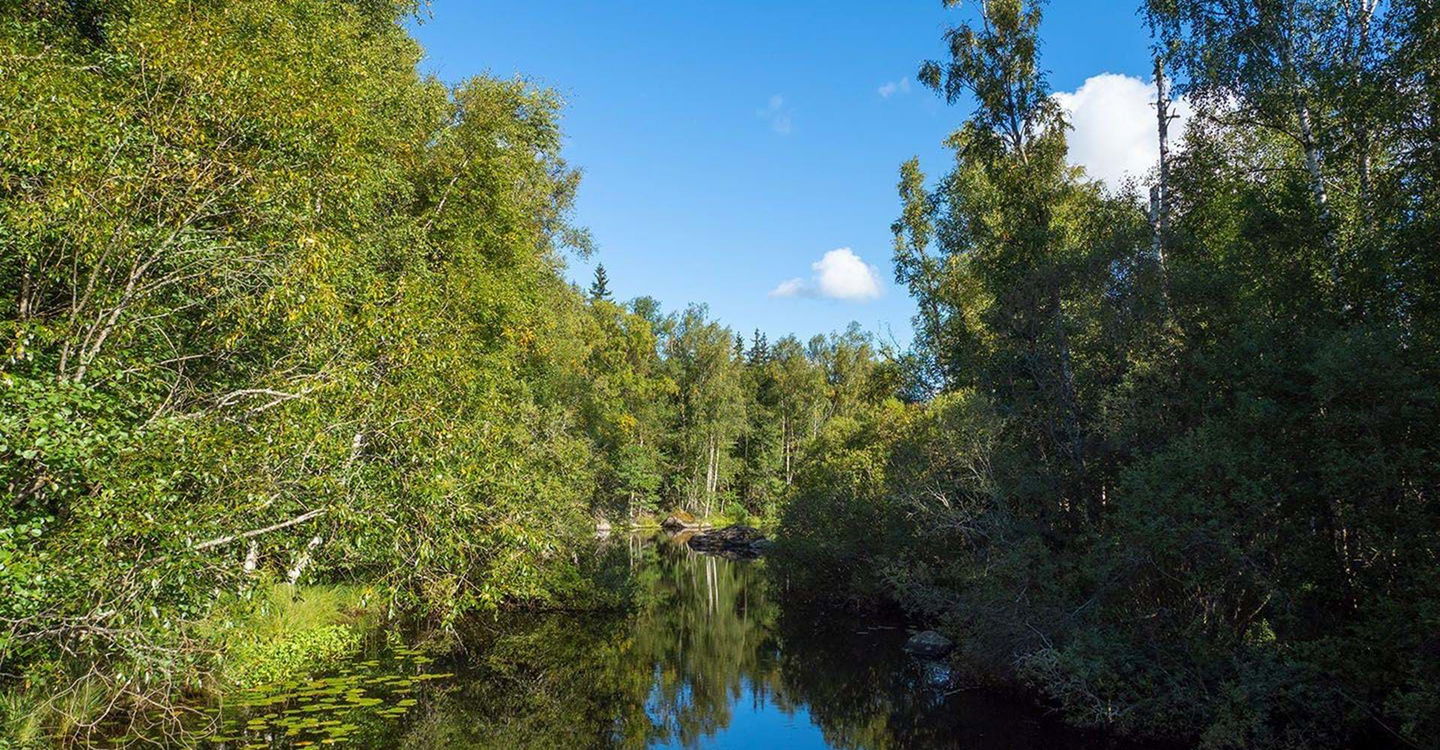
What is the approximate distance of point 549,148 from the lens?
20781 millimetres

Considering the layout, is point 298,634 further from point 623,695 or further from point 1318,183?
point 1318,183

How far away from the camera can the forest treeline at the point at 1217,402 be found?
9961mm

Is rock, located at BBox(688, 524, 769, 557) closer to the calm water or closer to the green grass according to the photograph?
the calm water

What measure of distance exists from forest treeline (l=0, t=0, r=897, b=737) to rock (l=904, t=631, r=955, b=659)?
37.4 ft

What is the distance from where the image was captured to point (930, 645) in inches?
748

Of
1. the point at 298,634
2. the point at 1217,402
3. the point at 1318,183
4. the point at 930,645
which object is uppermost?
the point at 1318,183

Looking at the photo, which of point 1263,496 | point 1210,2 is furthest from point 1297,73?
point 1263,496

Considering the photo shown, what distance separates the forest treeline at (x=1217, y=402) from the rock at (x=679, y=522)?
42295mm

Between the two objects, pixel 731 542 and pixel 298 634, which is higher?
pixel 298 634

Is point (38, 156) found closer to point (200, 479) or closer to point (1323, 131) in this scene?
point (200, 479)

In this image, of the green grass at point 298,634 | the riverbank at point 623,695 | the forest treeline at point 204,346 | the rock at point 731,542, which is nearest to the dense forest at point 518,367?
the forest treeline at point 204,346

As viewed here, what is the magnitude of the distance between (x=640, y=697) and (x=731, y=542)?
3439 cm

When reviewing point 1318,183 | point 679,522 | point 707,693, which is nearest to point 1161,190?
point 1318,183

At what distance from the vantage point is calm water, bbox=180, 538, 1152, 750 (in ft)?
38.2
